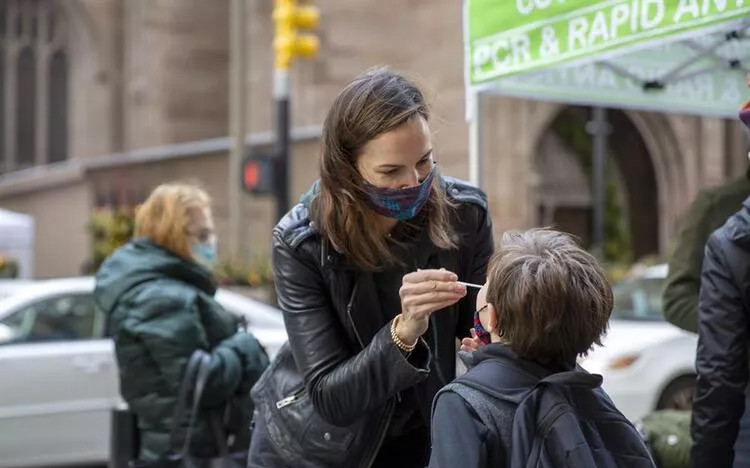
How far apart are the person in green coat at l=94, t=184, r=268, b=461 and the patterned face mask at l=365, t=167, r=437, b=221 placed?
1.76 m

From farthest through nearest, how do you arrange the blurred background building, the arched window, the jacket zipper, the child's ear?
the arched window
the blurred background building
the jacket zipper
the child's ear

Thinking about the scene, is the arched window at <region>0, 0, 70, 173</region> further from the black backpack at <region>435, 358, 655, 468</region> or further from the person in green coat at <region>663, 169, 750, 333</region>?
the black backpack at <region>435, 358, 655, 468</region>

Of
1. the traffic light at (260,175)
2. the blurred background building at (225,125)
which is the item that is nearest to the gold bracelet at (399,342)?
the traffic light at (260,175)

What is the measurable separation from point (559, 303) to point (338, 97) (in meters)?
0.81

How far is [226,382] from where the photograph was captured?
419 centimetres

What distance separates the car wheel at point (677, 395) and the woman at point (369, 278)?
20.8 ft

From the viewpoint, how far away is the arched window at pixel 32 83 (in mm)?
27547

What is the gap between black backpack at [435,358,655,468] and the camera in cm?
213

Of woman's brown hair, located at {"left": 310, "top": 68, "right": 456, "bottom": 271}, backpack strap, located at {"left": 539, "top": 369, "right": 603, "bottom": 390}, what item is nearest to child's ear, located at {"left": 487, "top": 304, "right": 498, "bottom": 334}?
backpack strap, located at {"left": 539, "top": 369, "right": 603, "bottom": 390}

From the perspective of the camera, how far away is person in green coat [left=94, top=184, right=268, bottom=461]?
4270mm

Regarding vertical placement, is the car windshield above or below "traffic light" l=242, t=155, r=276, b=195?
below

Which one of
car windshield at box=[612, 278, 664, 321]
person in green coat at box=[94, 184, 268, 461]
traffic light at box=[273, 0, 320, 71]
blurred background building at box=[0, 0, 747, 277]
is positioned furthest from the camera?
blurred background building at box=[0, 0, 747, 277]

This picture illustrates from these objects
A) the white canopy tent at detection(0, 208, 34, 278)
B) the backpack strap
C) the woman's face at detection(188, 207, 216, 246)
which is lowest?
the white canopy tent at detection(0, 208, 34, 278)

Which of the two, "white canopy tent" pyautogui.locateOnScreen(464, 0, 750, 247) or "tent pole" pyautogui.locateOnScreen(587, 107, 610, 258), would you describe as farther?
"tent pole" pyautogui.locateOnScreen(587, 107, 610, 258)
